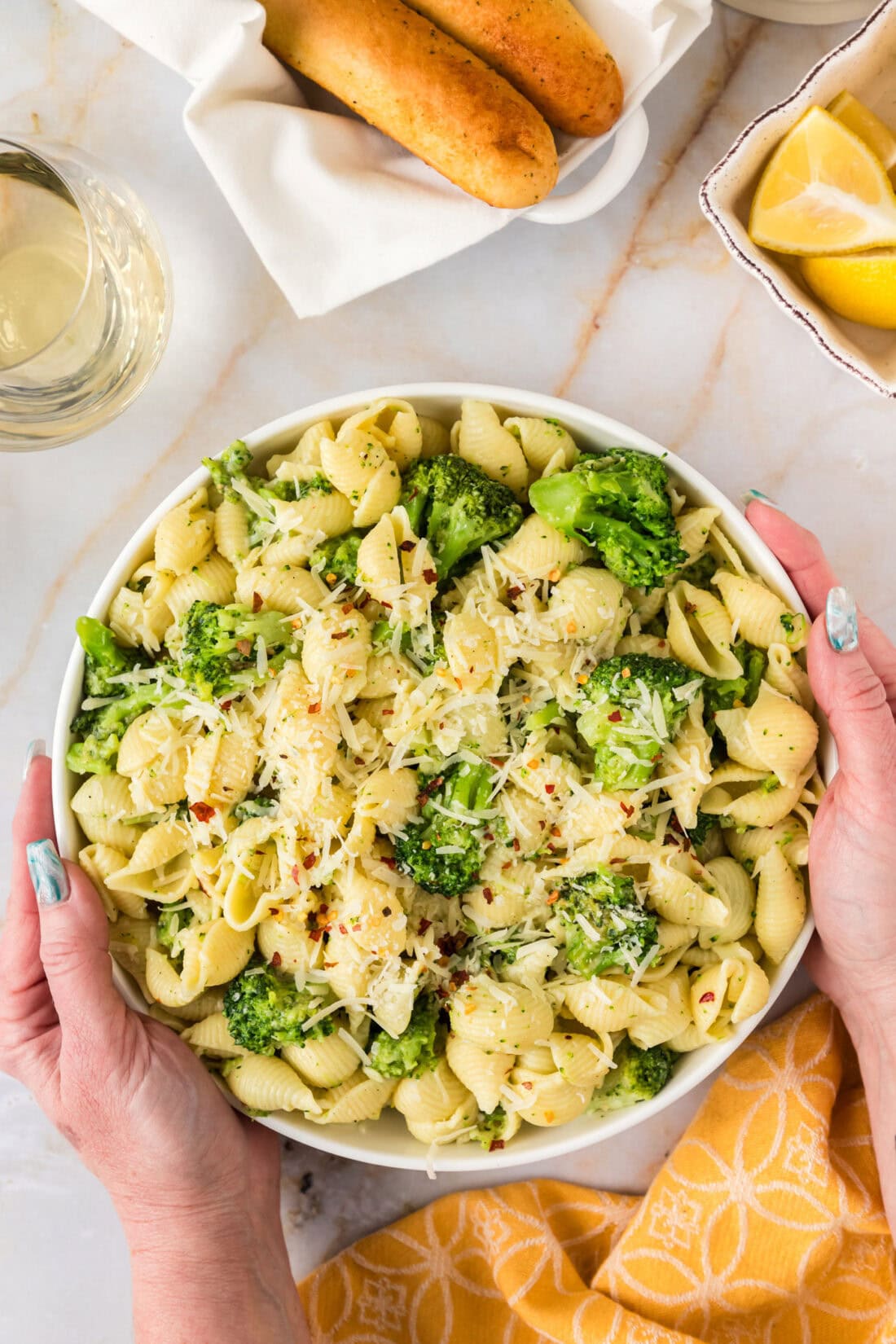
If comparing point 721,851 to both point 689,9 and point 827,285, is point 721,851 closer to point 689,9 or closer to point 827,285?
point 827,285

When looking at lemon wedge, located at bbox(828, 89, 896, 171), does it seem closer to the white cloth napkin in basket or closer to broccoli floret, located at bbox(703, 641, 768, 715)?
the white cloth napkin in basket

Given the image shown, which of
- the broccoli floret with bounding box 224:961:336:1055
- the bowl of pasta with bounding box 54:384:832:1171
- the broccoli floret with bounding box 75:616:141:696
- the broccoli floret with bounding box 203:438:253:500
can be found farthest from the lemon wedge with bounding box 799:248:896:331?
the broccoli floret with bounding box 224:961:336:1055

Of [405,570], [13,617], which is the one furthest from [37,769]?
[405,570]

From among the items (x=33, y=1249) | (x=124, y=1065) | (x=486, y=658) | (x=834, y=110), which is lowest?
(x=33, y=1249)

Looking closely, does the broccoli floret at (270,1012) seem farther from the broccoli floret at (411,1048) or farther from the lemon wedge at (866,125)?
the lemon wedge at (866,125)

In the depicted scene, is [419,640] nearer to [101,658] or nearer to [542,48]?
[101,658]

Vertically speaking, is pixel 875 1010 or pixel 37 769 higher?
pixel 875 1010
